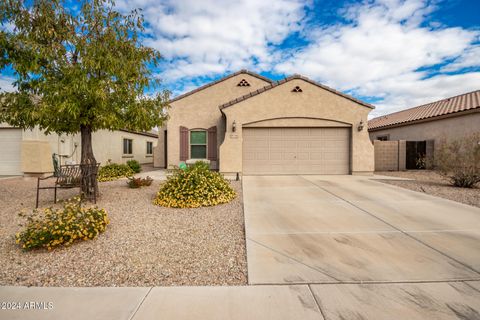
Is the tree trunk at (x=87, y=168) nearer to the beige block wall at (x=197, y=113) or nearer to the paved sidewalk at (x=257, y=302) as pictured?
the paved sidewalk at (x=257, y=302)

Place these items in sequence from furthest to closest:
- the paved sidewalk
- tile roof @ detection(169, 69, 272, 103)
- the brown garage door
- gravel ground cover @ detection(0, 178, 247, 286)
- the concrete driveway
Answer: tile roof @ detection(169, 69, 272, 103), the brown garage door, gravel ground cover @ detection(0, 178, 247, 286), the concrete driveway, the paved sidewalk

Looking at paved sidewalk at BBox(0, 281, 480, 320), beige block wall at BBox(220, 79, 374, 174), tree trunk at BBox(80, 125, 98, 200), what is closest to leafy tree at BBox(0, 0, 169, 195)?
tree trunk at BBox(80, 125, 98, 200)

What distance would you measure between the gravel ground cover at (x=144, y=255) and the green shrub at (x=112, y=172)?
5178mm

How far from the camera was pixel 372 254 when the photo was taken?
3297 mm

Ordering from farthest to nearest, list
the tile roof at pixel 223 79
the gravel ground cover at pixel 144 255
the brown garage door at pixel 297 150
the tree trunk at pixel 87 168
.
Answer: the tile roof at pixel 223 79 < the brown garage door at pixel 297 150 < the tree trunk at pixel 87 168 < the gravel ground cover at pixel 144 255

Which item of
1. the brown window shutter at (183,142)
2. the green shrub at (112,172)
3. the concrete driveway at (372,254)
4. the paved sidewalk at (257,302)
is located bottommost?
the paved sidewalk at (257,302)

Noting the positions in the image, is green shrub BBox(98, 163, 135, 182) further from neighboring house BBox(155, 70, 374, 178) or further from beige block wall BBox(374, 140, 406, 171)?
beige block wall BBox(374, 140, 406, 171)

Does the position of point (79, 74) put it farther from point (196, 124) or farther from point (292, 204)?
point (196, 124)

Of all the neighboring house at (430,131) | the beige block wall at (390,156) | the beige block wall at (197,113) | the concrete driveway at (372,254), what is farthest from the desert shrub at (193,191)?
the neighboring house at (430,131)

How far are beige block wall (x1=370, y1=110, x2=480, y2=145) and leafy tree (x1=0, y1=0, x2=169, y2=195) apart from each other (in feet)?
45.7

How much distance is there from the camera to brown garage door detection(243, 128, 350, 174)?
1162 centimetres

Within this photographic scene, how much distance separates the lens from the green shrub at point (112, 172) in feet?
34.2

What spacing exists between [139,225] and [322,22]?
10.7 meters

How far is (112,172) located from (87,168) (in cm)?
496
